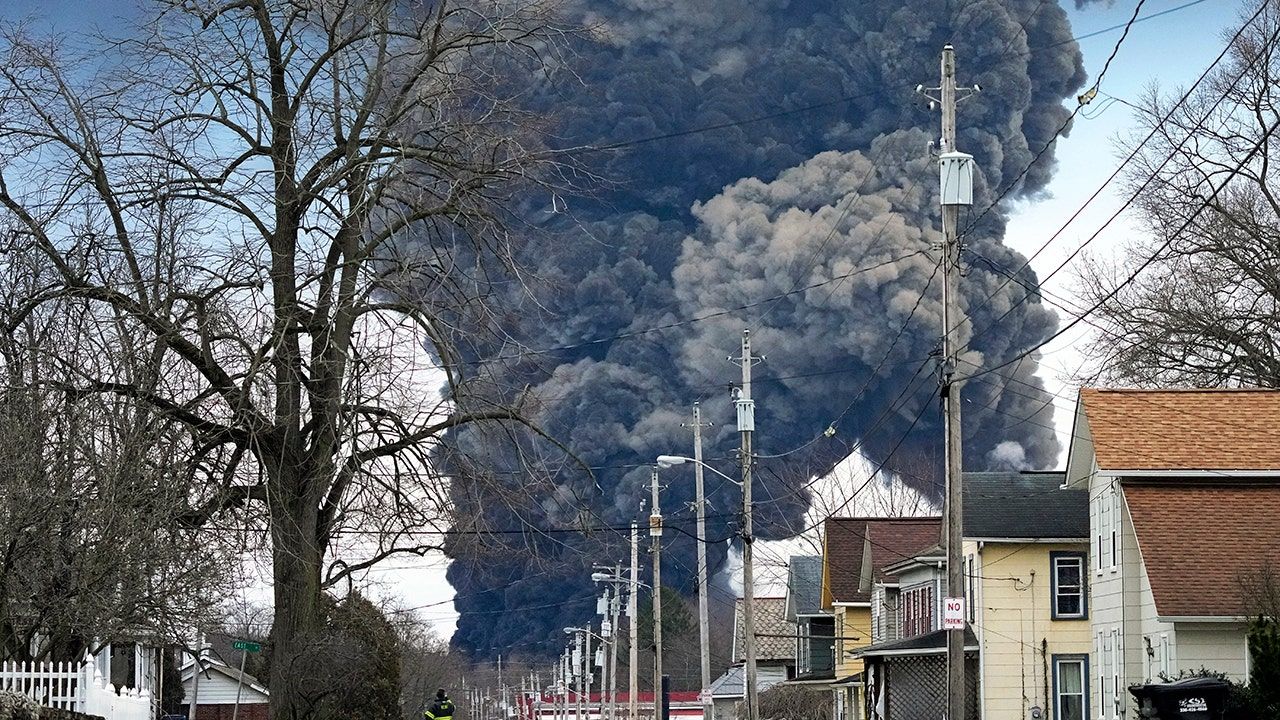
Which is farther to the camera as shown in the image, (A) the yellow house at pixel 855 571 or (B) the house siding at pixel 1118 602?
(A) the yellow house at pixel 855 571

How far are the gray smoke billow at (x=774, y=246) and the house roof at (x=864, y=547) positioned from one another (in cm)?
7799

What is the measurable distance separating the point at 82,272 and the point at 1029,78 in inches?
6589

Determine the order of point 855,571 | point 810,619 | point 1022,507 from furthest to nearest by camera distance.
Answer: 1. point 810,619
2. point 855,571
3. point 1022,507

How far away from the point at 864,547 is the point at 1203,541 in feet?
96.9

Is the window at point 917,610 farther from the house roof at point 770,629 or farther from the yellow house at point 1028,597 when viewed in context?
the house roof at point 770,629

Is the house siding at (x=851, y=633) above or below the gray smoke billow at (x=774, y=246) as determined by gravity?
below

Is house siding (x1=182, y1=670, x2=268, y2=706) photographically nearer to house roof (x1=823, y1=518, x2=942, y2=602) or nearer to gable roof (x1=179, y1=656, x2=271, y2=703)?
gable roof (x1=179, y1=656, x2=271, y2=703)

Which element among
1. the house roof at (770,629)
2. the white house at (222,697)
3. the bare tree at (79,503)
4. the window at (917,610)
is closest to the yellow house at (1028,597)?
the window at (917,610)

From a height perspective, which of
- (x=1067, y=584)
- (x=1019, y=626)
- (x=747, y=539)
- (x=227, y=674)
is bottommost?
(x=227, y=674)

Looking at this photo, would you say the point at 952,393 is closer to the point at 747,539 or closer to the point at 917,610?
the point at 747,539

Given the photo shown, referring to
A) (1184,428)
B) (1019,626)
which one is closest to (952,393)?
(1184,428)

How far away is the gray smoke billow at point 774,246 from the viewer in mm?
161125

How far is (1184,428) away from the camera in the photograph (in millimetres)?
34062

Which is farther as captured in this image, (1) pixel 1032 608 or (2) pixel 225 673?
(2) pixel 225 673
